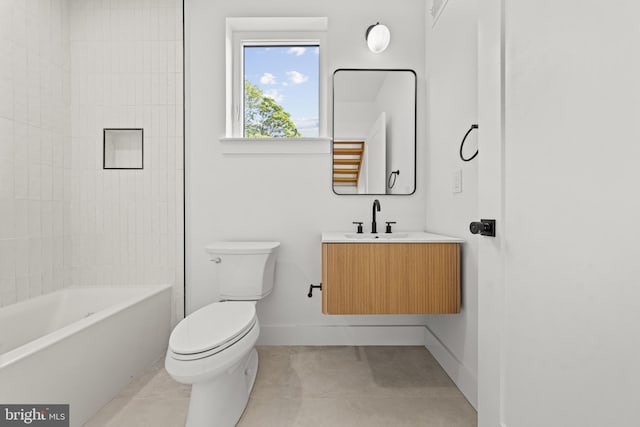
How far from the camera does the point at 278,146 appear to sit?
7.00 feet

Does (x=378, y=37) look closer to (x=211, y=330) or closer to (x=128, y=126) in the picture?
(x=128, y=126)

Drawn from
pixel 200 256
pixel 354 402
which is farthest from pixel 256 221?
pixel 354 402

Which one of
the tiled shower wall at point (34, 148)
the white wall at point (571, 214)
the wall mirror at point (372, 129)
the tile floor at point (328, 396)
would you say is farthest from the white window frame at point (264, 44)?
the white wall at point (571, 214)

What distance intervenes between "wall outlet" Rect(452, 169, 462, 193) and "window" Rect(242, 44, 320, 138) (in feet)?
3.52

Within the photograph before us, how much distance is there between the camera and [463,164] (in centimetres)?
158

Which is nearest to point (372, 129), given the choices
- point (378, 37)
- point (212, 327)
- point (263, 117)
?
point (378, 37)

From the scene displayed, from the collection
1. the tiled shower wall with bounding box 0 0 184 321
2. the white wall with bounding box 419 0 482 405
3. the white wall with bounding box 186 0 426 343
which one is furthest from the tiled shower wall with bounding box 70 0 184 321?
the white wall with bounding box 419 0 482 405

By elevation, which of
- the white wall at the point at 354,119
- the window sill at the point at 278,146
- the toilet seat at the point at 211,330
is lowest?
the toilet seat at the point at 211,330

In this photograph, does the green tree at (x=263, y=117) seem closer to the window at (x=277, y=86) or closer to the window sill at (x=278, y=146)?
the window at (x=277, y=86)

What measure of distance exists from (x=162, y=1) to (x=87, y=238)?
1.71 m

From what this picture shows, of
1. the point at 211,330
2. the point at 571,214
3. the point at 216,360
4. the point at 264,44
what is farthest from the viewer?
the point at 264,44

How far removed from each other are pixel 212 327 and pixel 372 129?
1.54 meters

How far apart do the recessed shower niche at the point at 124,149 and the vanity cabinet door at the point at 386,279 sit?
5.18 feet

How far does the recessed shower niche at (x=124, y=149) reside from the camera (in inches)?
86.6
